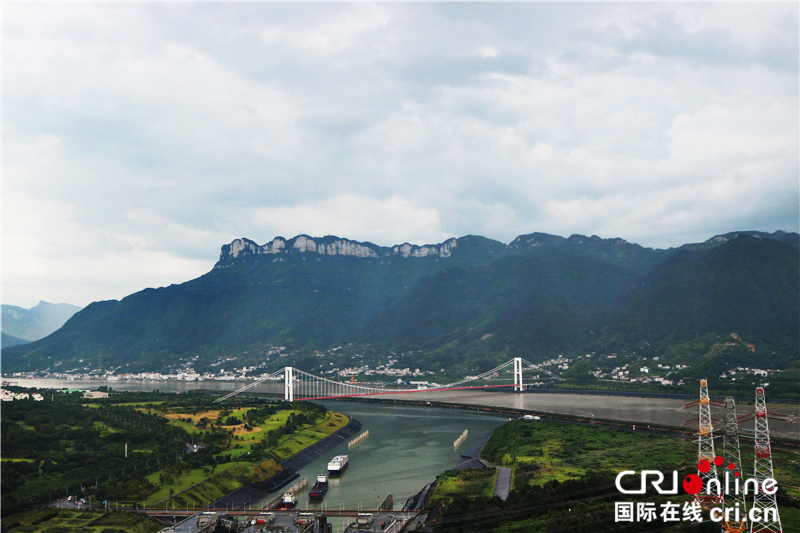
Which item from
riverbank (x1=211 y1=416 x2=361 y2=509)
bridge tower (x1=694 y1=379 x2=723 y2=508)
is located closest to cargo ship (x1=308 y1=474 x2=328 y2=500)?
riverbank (x1=211 y1=416 x2=361 y2=509)

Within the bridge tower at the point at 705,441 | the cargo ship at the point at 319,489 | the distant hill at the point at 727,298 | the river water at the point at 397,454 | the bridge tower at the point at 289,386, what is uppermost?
the distant hill at the point at 727,298

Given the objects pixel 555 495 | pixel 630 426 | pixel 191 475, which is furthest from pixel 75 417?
pixel 630 426

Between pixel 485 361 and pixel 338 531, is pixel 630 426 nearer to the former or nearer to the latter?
pixel 338 531

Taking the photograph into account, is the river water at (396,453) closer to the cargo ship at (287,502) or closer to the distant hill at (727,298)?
the cargo ship at (287,502)

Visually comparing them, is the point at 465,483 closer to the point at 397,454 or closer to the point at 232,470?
the point at 397,454

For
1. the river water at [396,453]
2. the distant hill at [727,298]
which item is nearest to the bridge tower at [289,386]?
the river water at [396,453]

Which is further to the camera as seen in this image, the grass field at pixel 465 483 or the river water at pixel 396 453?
the river water at pixel 396 453

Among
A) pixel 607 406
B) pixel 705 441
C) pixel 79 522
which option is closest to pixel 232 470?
pixel 79 522
